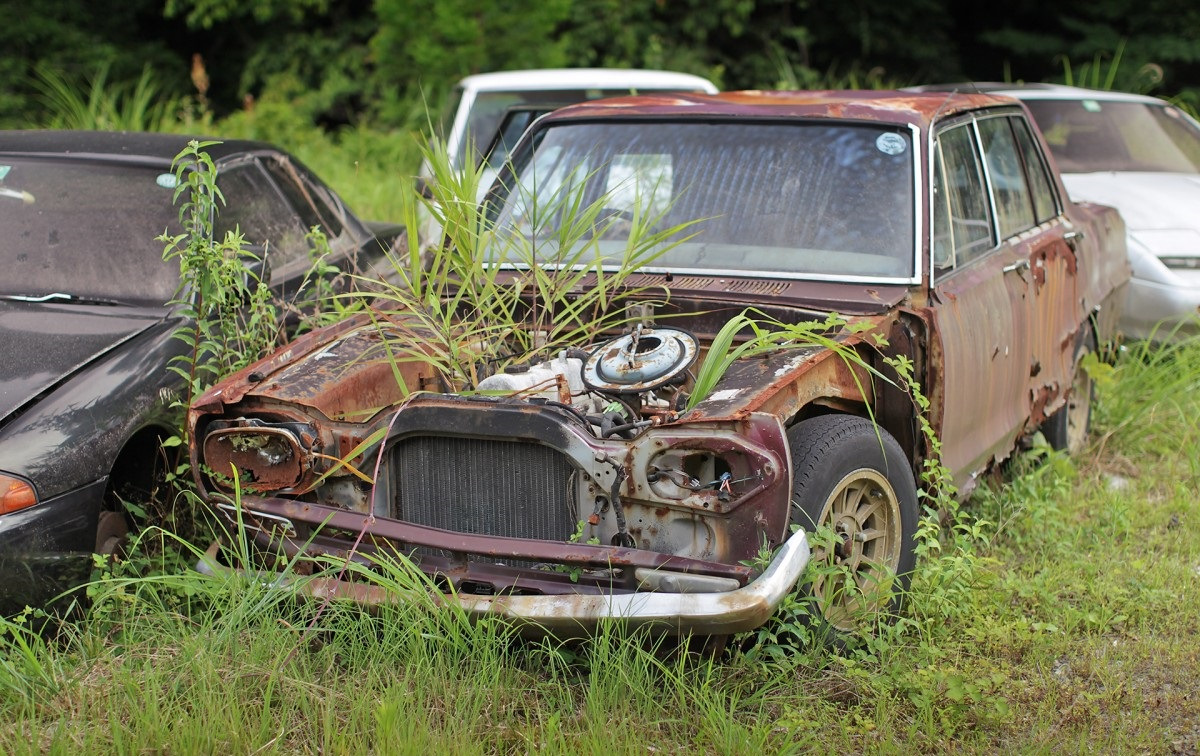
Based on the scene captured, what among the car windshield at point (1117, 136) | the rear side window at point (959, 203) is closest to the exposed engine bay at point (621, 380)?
the rear side window at point (959, 203)

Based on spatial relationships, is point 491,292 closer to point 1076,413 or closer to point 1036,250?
point 1036,250

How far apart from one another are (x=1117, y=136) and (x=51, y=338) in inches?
246

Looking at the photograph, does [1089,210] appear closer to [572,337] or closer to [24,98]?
[572,337]

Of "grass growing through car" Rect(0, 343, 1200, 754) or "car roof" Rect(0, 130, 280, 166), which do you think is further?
"car roof" Rect(0, 130, 280, 166)

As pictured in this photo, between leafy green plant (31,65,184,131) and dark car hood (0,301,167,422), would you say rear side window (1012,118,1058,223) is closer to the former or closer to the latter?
dark car hood (0,301,167,422)

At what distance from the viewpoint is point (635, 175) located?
4.39 metres

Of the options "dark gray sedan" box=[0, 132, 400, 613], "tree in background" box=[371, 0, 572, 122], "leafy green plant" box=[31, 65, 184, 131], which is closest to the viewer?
"dark gray sedan" box=[0, 132, 400, 613]

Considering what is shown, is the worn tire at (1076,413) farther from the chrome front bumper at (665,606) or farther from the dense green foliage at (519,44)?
the dense green foliage at (519,44)

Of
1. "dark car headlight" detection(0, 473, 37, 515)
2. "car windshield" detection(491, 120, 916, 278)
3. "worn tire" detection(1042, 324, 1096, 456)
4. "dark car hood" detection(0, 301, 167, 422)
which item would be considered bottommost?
"worn tire" detection(1042, 324, 1096, 456)

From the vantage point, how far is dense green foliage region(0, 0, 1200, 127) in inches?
461

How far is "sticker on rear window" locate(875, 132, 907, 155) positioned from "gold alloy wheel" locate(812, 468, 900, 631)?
3.93 feet

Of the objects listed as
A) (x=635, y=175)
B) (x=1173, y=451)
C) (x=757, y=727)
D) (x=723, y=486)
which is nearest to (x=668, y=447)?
(x=723, y=486)

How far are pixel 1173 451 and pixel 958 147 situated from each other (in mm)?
1995

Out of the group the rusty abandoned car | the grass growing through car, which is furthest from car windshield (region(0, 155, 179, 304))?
the grass growing through car
